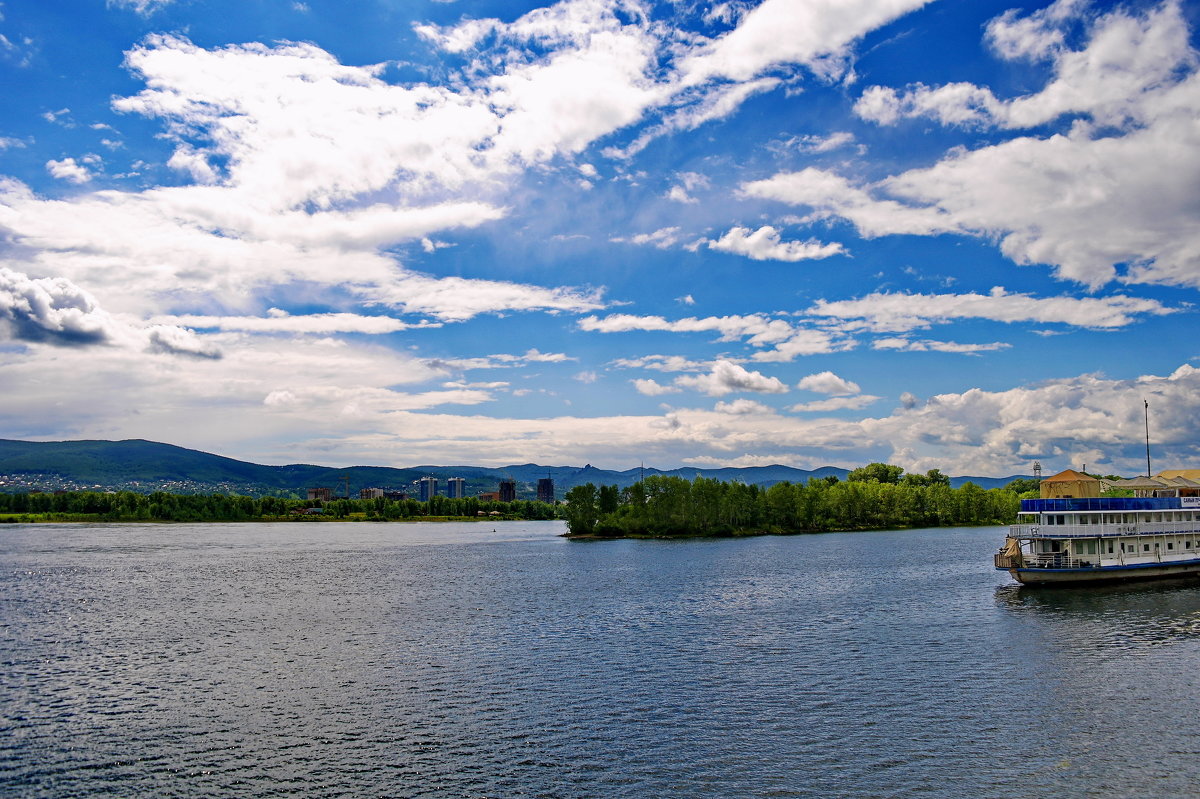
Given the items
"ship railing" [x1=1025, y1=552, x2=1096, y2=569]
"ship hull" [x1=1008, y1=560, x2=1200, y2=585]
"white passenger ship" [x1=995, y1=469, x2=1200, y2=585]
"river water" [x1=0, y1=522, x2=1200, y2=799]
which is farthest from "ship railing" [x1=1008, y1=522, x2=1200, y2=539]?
"river water" [x1=0, y1=522, x2=1200, y2=799]

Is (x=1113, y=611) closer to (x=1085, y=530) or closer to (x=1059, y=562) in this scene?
(x=1059, y=562)

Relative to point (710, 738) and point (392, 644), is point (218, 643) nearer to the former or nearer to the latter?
point (392, 644)

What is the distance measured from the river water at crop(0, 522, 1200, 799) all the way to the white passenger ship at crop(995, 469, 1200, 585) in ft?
11.9

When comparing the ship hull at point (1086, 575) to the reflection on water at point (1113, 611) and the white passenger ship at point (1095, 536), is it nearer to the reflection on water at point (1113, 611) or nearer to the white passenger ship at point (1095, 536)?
the white passenger ship at point (1095, 536)

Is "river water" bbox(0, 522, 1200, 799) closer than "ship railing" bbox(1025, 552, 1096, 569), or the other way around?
"river water" bbox(0, 522, 1200, 799)

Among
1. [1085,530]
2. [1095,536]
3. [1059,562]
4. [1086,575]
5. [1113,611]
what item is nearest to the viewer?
[1113,611]

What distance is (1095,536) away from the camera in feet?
331

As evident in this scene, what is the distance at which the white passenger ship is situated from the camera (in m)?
102

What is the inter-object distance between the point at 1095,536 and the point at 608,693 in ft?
258

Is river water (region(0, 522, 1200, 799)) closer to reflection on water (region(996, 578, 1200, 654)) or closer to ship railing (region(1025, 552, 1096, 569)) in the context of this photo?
reflection on water (region(996, 578, 1200, 654))

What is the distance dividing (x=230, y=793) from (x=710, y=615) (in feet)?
187

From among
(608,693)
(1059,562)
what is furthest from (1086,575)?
(608,693)

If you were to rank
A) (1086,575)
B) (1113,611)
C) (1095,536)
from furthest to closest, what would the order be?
(1086,575) < (1095,536) < (1113,611)

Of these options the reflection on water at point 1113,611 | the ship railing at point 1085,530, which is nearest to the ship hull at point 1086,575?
the reflection on water at point 1113,611
